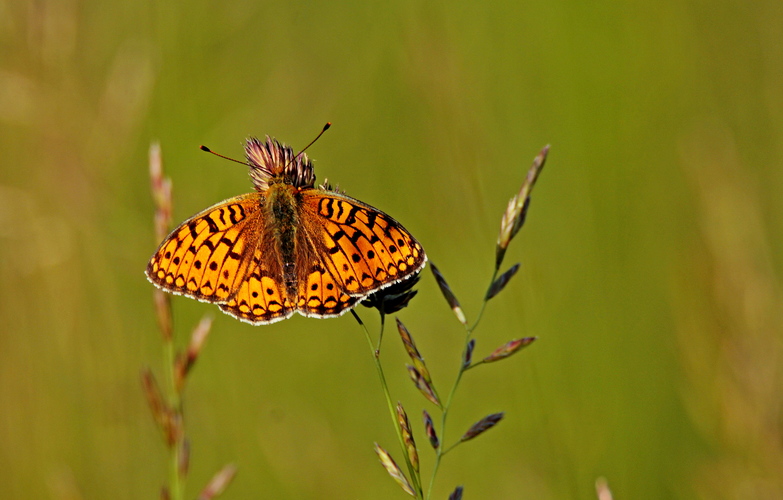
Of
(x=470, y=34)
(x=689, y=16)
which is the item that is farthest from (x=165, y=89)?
(x=689, y=16)

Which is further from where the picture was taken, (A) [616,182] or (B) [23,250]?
(A) [616,182]

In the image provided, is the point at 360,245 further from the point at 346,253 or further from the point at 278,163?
the point at 278,163

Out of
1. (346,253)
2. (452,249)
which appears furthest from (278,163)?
(452,249)

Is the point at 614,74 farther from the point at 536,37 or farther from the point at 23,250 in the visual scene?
the point at 23,250

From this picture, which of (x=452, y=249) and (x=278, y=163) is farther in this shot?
(x=452, y=249)

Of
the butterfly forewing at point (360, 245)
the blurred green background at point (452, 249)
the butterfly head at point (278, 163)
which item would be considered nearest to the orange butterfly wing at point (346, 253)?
the butterfly forewing at point (360, 245)

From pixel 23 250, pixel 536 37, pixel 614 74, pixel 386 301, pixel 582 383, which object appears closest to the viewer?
pixel 386 301

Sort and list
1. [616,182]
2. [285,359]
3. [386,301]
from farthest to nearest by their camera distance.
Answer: [616,182] → [285,359] → [386,301]
